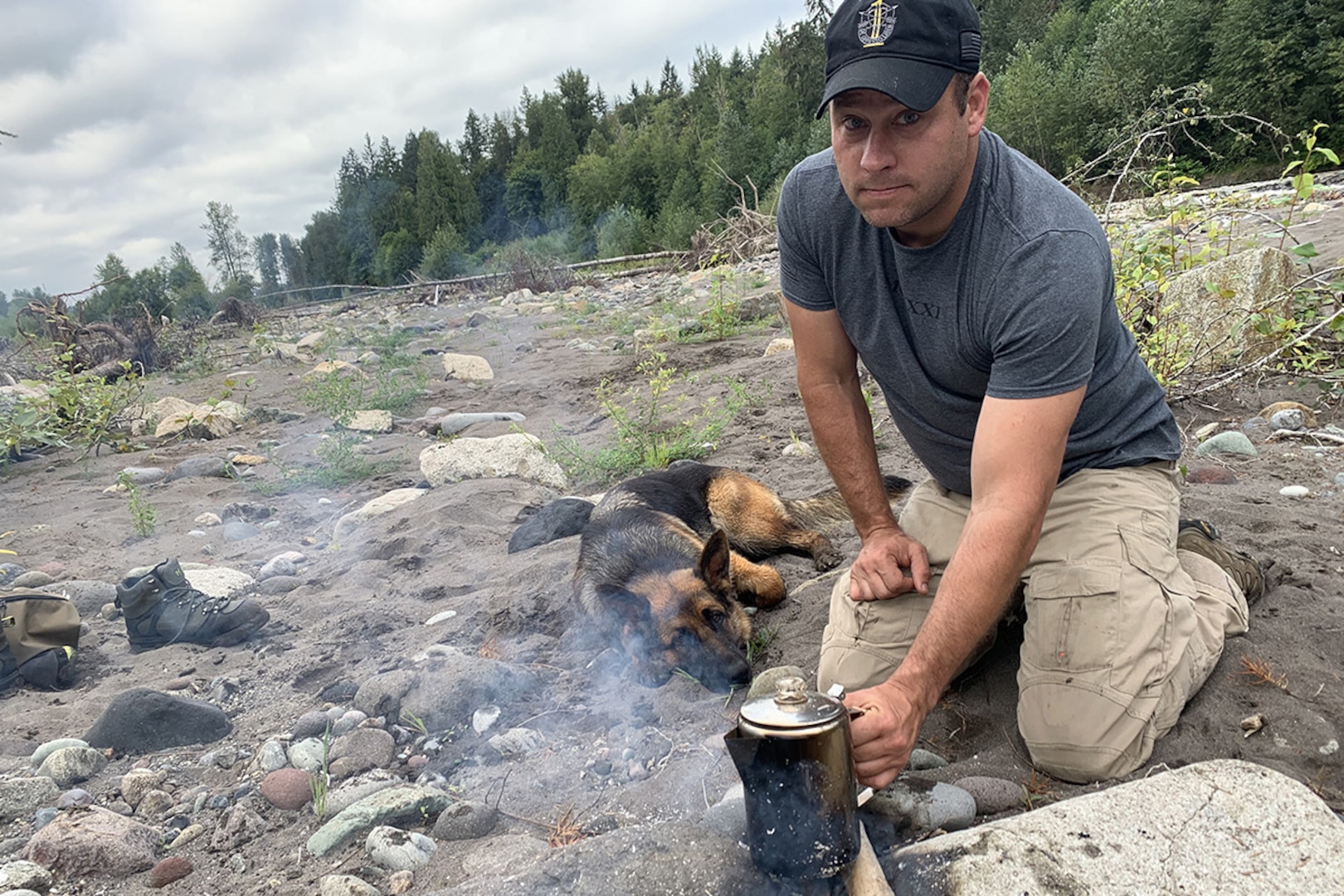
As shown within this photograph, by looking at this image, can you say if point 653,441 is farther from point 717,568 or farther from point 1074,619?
point 1074,619

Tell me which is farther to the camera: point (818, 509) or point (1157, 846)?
point (818, 509)

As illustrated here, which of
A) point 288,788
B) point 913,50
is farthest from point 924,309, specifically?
point 288,788

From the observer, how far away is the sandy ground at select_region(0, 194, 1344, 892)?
2.55 m

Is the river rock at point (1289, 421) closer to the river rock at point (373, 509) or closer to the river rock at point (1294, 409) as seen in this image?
the river rock at point (1294, 409)

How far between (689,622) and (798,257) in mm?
1690

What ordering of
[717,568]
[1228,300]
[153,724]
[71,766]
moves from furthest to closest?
[1228,300]
[717,568]
[153,724]
[71,766]

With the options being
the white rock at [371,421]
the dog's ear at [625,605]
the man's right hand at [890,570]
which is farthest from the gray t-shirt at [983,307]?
the white rock at [371,421]

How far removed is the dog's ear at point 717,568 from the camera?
4.00 meters

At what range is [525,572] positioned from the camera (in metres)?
4.55

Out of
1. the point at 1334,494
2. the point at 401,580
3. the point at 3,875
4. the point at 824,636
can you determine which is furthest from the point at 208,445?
the point at 1334,494

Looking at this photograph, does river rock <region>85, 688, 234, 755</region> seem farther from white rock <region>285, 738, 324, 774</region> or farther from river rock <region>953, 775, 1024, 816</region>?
river rock <region>953, 775, 1024, 816</region>

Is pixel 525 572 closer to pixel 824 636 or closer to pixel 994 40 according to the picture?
pixel 824 636

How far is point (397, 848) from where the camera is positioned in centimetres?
242

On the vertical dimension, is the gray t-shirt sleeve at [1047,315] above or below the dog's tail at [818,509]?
above
